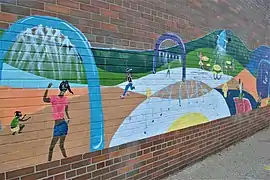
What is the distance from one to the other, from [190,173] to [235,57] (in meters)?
3.00

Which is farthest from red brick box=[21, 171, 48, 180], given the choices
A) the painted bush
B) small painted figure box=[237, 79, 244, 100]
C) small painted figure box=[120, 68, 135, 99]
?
the painted bush

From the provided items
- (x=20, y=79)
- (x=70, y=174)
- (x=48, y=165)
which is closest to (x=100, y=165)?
(x=70, y=174)

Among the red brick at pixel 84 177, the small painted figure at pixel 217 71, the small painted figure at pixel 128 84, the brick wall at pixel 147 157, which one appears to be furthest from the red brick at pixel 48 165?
the small painted figure at pixel 217 71

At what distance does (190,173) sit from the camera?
4.86 metres

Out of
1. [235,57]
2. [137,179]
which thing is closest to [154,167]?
[137,179]

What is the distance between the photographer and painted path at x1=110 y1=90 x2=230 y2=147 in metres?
3.83

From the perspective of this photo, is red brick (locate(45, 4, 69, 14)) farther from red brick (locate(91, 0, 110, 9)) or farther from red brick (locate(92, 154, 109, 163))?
red brick (locate(92, 154, 109, 163))

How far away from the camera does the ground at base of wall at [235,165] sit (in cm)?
479

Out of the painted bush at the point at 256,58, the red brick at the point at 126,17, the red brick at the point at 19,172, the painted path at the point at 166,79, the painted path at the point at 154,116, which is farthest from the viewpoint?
the painted bush at the point at 256,58

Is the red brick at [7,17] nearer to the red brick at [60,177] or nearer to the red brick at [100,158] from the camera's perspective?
the red brick at [60,177]

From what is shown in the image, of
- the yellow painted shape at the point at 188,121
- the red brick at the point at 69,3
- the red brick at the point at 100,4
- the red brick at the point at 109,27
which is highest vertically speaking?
the red brick at the point at 100,4

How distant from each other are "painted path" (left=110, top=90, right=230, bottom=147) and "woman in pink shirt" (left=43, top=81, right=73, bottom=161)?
0.72m

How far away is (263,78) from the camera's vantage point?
8.42 meters

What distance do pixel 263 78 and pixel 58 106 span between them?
6792mm
